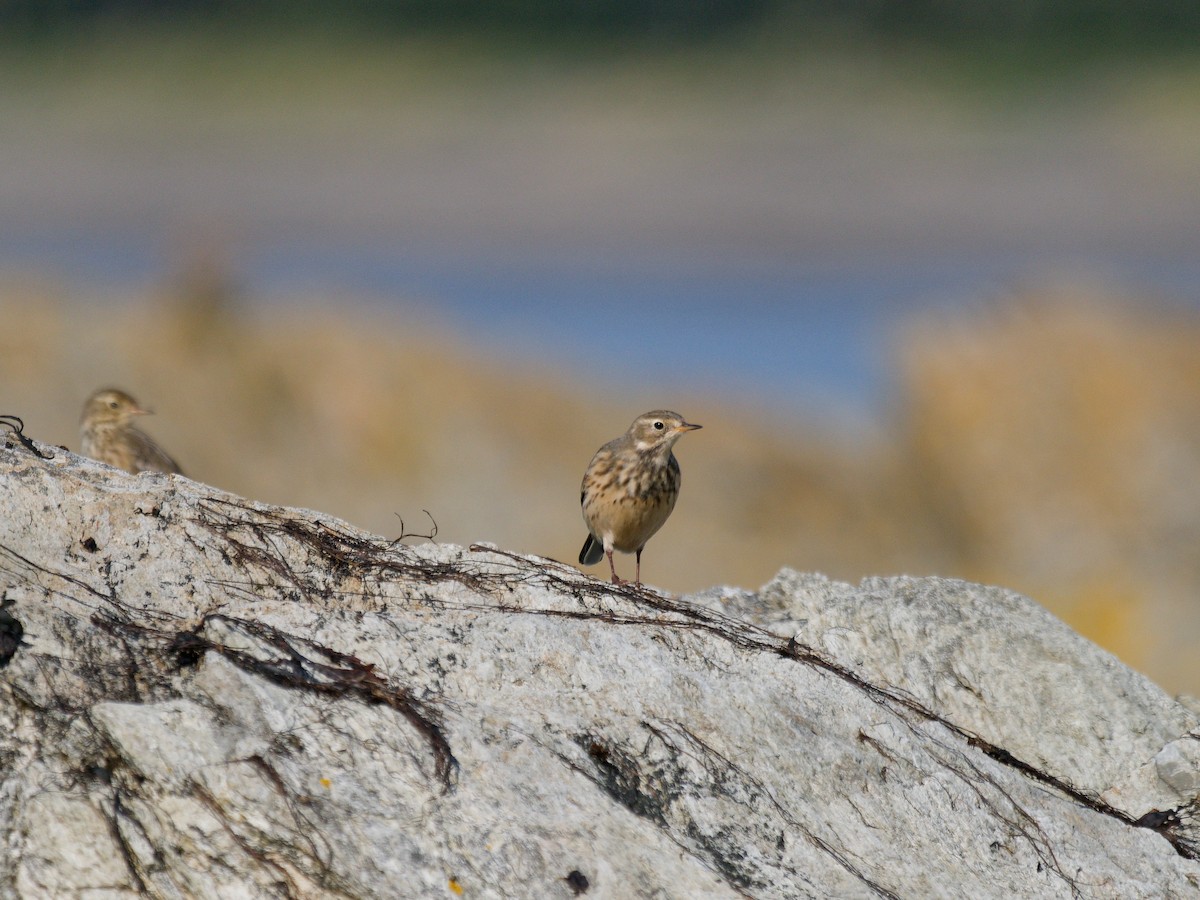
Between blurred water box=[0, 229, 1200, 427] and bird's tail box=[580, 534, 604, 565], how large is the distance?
13.6m

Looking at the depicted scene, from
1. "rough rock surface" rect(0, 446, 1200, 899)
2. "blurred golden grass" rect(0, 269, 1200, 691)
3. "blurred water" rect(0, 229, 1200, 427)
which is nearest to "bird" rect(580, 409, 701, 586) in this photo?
"rough rock surface" rect(0, 446, 1200, 899)

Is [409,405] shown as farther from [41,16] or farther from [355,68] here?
[41,16]

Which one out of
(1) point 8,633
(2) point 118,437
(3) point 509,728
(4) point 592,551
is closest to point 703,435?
(4) point 592,551

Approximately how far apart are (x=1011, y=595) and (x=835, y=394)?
27.0 metres

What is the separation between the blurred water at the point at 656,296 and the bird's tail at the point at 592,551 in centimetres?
1360

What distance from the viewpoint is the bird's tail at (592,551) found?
35.0 feet

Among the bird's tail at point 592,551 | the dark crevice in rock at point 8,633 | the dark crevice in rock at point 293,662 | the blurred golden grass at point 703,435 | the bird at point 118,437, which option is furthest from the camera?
the blurred golden grass at point 703,435

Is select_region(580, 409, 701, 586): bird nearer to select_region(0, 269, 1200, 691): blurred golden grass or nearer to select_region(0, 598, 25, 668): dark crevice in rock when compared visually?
select_region(0, 598, 25, 668): dark crevice in rock

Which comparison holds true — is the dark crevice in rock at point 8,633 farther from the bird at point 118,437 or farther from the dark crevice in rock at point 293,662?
the bird at point 118,437

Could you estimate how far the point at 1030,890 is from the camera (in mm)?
5918

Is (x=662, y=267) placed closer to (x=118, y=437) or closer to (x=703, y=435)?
(x=703, y=435)

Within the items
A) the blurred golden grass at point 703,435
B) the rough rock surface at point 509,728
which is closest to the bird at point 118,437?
the rough rock surface at point 509,728

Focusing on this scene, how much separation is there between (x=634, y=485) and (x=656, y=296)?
135 feet

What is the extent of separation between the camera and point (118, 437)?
11.3 meters
